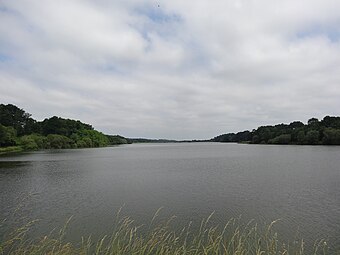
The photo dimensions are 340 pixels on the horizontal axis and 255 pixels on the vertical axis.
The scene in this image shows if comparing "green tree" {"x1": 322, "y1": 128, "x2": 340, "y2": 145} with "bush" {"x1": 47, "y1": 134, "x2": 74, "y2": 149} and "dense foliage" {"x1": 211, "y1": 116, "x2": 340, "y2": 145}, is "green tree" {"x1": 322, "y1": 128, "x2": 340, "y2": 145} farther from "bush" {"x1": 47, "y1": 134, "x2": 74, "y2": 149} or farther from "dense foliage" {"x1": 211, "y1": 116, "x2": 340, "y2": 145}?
"bush" {"x1": 47, "y1": 134, "x2": 74, "y2": 149}

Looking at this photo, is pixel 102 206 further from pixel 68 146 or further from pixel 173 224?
pixel 68 146

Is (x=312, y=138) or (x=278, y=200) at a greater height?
(x=312, y=138)

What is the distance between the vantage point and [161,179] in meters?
26.9

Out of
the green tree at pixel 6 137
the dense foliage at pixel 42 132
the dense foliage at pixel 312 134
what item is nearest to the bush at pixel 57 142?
the dense foliage at pixel 42 132

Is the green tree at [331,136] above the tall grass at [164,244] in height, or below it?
above

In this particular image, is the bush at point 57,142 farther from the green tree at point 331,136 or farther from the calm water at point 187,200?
the green tree at point 331,136

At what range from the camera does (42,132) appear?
11562cm

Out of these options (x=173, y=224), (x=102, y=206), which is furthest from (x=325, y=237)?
(x=102, y=206)

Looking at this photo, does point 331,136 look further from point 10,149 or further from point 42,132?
point 42,132

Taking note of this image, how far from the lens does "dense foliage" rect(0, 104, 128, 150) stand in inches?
3563

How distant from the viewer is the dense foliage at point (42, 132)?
90.5 meters

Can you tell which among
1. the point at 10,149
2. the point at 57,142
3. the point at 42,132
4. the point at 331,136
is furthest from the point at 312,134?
the point at 42,132

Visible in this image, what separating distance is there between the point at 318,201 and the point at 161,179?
13.6 m

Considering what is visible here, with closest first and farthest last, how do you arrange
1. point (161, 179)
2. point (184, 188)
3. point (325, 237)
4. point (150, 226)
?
point (325, 237)
point (150, 226)
point (184, 188)
point (161, 179)
